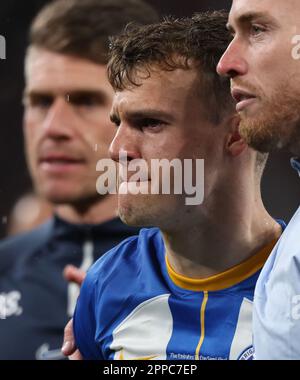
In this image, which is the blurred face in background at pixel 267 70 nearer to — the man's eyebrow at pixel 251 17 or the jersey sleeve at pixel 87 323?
the man's eyebrow at pixel 251 17

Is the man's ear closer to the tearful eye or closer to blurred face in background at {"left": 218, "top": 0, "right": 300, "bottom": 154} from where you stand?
blurred face in background at {"left": 218, "top": 0, "right": 300, "bottom": 154}

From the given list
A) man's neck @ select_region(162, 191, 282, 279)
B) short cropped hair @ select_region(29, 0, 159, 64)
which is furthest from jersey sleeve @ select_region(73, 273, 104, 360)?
short cropped hair @ select_region(29, 0, 159, 64)

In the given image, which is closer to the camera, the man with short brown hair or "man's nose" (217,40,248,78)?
"man's nose" (217,40,248,78)

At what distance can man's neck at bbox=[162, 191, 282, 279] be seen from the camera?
4.50 feet

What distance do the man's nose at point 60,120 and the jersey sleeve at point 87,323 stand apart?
53 cm

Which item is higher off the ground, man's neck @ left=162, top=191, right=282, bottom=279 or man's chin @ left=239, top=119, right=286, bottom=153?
man's chin @ left=239, top=119, right=286, bottom=153

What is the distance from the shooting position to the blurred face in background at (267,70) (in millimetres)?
1190

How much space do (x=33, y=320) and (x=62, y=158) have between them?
41 cm

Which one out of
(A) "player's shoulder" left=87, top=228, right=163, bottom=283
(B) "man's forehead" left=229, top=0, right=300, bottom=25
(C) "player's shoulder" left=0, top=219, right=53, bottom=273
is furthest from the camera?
(C) "player's shoulder" left=0, top=219, right=53, bottom=273

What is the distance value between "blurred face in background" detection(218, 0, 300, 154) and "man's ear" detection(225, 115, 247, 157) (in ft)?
0.42

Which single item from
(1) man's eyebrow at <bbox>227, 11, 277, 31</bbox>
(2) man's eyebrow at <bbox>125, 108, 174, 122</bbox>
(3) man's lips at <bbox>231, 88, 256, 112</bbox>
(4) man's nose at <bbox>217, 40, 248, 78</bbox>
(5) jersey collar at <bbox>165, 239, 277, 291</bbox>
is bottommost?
(5) jersey collar at <bbox>165, 239, 277, 291</bbox>

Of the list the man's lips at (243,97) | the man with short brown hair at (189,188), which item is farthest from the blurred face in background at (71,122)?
the man's lips at (243,97)

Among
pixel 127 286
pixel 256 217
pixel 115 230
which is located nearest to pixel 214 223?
pixel 256 217

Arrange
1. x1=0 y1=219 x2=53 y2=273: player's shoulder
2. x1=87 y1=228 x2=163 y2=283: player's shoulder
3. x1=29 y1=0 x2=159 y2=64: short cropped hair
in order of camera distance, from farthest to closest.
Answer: x1=0 y1=219 x2=53 y2=273: player's shoulder, x1=29 y1=0 x2=159 y2=64: short cropped hair, x1=87 y1=228 x2=163 y2=283: player's shoulder
